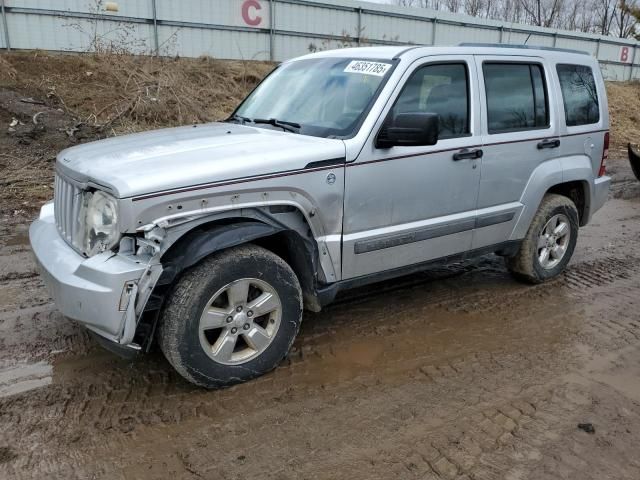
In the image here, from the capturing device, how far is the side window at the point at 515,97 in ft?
14.6

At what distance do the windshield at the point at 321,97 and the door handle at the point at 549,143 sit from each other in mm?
1638

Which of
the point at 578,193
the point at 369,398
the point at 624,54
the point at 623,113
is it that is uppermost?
the point at 624,54

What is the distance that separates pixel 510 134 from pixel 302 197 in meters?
2.05

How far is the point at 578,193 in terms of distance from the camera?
5.46 m

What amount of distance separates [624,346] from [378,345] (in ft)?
5.93

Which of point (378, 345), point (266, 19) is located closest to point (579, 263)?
point (378, 345)

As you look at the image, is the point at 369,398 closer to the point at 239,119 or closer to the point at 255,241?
the point at 255,241

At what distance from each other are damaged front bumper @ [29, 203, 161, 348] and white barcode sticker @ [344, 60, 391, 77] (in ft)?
6.82

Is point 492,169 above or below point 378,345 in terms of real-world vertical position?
above

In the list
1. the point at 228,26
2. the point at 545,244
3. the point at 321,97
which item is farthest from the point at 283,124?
the point at 228,26

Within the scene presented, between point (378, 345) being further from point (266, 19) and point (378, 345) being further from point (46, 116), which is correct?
point (266, 19)

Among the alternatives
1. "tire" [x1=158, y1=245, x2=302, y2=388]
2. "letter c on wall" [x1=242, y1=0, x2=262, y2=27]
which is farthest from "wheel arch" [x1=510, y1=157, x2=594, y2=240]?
"letter c on wall" [x1=242, y1=0, x2=262, y2=27]

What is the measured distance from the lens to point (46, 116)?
1015 cm

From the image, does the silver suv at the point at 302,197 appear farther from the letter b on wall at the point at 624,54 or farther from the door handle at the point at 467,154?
the letter b on wall at the point at 624,54
